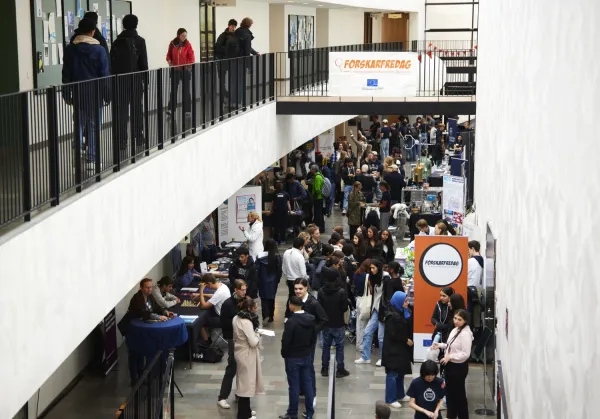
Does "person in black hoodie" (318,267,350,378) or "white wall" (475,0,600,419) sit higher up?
"white wall" (475,0,600,419)

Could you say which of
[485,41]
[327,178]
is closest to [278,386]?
[485,41]

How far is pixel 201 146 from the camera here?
15492mm

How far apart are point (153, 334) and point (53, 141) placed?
630 cm

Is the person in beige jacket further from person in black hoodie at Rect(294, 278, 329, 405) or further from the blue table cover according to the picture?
the blue table cover

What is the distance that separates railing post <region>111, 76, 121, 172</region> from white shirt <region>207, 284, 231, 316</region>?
19.7ft

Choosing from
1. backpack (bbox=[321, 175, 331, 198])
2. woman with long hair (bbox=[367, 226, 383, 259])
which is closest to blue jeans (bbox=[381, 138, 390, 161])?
backpack (bbox=[321, 175, 331, 198])

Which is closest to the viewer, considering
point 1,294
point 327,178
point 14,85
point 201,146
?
point 1,294

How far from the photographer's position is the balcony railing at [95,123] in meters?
8.37

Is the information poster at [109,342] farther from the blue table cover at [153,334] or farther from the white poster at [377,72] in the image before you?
the white poster at [377,72]

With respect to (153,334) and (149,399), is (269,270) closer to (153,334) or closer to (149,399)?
(153,334)

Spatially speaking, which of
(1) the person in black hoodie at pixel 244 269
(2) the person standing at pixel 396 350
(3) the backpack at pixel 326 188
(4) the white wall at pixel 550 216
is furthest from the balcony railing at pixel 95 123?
(3) the backpack at pixel 326 188

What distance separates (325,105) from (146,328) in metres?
9.93

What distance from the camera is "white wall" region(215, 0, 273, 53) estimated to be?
28812 millimetres

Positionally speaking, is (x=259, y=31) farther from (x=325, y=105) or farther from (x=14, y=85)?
(x=14, y=85)
